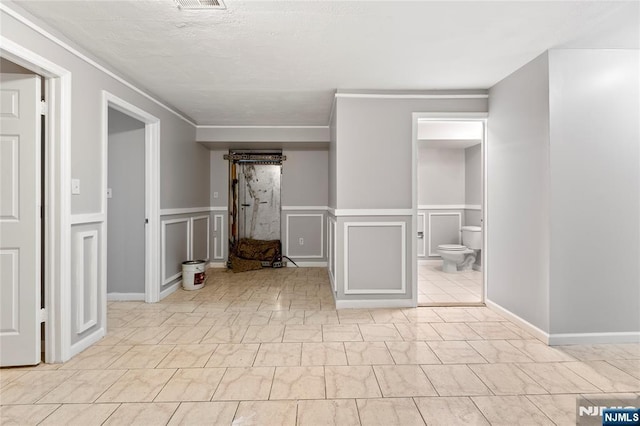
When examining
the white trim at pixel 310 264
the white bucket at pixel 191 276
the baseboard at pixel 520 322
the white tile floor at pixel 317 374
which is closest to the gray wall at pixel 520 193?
the baseboard at pixel 520 322

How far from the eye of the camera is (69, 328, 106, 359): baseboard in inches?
102

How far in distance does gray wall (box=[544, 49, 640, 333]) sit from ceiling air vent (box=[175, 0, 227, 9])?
2491 mm

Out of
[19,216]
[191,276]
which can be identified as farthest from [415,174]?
[19,216]

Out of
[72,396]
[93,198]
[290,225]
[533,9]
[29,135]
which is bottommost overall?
[72,396]

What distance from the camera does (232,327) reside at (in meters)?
3.16

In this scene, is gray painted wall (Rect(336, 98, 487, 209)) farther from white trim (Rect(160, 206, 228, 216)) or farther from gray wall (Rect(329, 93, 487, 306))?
white trim (Rect(160, 206, 228, 216))

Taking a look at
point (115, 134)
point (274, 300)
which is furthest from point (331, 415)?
point (115, 134)

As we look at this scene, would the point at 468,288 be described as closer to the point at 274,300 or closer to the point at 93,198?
the point at 274,300

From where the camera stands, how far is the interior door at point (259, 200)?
6.13 m

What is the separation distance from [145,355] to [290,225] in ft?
12.3

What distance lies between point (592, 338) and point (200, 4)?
371 cm

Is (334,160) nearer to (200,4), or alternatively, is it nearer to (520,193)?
(520,193)

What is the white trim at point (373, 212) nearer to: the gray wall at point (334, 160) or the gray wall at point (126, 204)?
the gray wall at point (334, 160)

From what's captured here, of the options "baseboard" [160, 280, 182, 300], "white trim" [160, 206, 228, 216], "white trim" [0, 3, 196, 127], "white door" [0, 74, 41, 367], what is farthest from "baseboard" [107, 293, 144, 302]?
"white trim" [0, 3, 196, 127]
